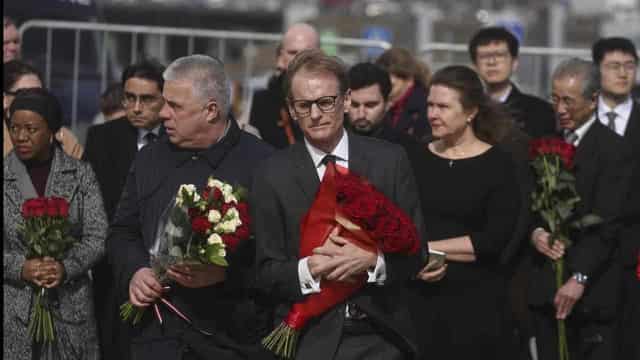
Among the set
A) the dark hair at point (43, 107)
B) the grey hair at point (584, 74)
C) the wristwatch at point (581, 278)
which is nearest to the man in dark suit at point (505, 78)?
the grey hair at point (584, 74)

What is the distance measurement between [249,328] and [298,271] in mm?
598

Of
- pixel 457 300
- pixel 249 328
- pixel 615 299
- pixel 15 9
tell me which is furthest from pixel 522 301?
pixel 15 9

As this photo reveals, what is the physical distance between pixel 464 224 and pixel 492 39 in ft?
9.09

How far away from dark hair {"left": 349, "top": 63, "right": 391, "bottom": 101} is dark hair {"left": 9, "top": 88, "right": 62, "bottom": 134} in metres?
→ 1.98

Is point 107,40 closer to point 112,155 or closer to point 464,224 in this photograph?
point 112,155

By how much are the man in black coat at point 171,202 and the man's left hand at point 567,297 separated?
247 centimetres

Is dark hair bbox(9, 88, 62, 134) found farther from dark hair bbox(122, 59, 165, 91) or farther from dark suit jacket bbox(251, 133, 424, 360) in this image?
dark suit jacket bbox(251, 133, 424, 360)

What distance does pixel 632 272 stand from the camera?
26.6 ft

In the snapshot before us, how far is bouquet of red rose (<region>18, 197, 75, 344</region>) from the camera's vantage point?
20.9 ft

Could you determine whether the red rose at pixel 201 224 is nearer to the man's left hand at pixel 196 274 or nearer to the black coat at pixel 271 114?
the man's left hand at pixel 196 274

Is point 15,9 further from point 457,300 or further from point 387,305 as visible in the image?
point 387,305

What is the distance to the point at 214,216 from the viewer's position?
5355 millimetres

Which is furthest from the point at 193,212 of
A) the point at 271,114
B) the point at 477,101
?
the point at 271,114

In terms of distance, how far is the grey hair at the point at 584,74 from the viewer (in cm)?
793
